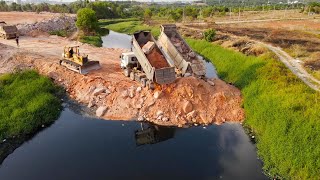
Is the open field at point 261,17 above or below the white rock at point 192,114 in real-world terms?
above

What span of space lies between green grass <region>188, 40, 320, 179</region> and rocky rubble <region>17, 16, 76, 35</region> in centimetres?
3157

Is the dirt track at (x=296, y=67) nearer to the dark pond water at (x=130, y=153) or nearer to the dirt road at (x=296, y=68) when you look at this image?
the dirt road at (x=296, y=68)

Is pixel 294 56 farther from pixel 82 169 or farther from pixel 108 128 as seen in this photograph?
pixel 82 169

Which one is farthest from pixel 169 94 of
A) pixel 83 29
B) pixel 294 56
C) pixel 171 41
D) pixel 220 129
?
pixel 83 29

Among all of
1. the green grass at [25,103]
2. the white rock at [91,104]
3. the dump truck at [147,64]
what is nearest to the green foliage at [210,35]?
the dump truck at [147,64]

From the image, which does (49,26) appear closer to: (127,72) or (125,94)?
(127,72)

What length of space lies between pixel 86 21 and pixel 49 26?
23.5 feet

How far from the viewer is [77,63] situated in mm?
25406

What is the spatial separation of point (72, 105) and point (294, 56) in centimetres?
2054

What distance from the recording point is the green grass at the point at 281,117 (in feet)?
45.9

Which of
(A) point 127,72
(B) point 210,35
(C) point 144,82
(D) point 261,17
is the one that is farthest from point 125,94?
(D) point 261,17

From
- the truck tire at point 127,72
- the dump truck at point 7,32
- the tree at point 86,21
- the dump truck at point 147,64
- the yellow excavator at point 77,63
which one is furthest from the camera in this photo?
the tree at point 86,21

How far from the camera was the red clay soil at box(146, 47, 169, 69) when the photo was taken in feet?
73.3

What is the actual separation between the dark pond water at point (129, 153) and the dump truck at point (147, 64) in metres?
3.55
